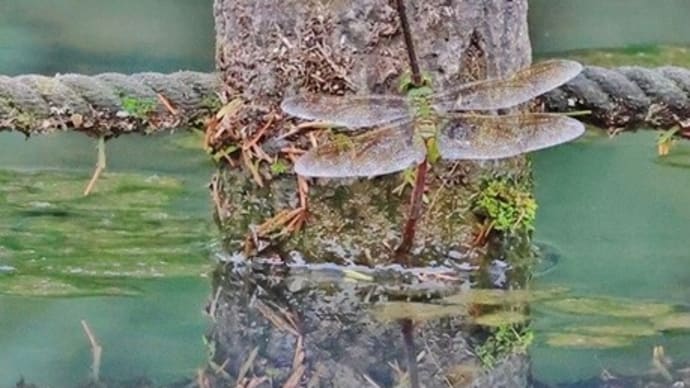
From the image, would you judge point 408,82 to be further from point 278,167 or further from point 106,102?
point 106,102

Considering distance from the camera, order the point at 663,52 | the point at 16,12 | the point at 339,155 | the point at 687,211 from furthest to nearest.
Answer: the point at 16,12, the point at 663,52, the point at 687,211, the point at 339,155

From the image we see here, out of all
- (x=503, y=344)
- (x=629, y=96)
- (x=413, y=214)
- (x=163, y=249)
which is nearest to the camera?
(x=503, y=344)

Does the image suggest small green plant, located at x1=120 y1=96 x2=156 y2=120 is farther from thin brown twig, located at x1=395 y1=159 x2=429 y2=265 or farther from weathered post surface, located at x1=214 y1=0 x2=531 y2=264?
thin brown twig, located at x1=395 y1=159 x2=429 y2=265

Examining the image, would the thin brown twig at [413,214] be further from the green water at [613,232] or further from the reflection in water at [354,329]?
the green water at [613,232]

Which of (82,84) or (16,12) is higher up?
(82,84)

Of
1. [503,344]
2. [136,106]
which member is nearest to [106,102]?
[136,106]

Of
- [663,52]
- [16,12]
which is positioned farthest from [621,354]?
[16,12]

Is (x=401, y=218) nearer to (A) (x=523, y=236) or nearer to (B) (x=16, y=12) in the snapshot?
(A) (x=523, y=236)

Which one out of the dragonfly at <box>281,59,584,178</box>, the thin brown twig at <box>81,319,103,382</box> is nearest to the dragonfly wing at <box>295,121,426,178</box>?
the dragonfly at <box>281,59,584,178</box>
